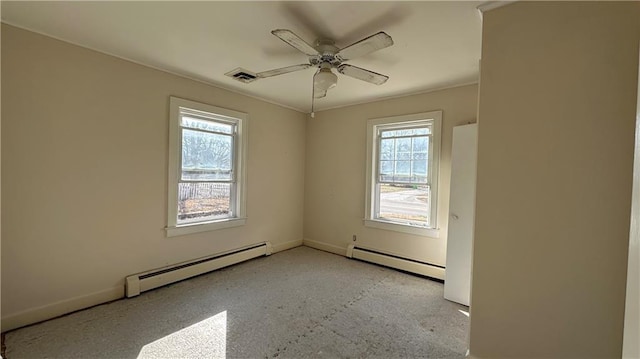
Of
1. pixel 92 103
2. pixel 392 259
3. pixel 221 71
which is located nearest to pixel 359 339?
pixel 392 259

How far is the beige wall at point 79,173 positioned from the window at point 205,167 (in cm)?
12

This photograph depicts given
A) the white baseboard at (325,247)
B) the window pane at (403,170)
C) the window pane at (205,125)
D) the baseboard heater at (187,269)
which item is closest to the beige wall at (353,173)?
the white baseboard at (325,247)

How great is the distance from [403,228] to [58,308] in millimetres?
3806

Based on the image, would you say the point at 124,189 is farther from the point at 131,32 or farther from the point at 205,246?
the point at 131,32

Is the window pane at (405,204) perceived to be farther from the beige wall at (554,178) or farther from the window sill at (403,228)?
the beige wall at (554,178)

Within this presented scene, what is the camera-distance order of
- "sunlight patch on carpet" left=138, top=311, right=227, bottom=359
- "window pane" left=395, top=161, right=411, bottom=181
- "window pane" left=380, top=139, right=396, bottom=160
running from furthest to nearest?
1. "window pane" left=380, top=139, right=396, bottom=160
2. "window pane" left=395, top=161, right=411, bottom=181
3. "sunlight patch on carpet" left=138, top=311, right=227, bottom=359

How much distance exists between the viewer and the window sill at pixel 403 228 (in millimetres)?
3553

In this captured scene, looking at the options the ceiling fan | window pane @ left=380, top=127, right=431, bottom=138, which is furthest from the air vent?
window pane @ left=380, top=127, right=431, bottom=138

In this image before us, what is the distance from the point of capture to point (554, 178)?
1516 millimetres

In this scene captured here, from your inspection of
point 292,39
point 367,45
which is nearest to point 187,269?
point 292,39

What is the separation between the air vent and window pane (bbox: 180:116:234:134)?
0.76 m

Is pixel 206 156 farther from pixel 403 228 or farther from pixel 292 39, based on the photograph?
pixel 403 228

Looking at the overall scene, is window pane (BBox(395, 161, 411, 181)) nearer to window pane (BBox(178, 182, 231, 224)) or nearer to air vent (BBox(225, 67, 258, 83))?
air vent (BBox(225, 67, 258, 83))

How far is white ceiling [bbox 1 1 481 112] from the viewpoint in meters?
1.85
